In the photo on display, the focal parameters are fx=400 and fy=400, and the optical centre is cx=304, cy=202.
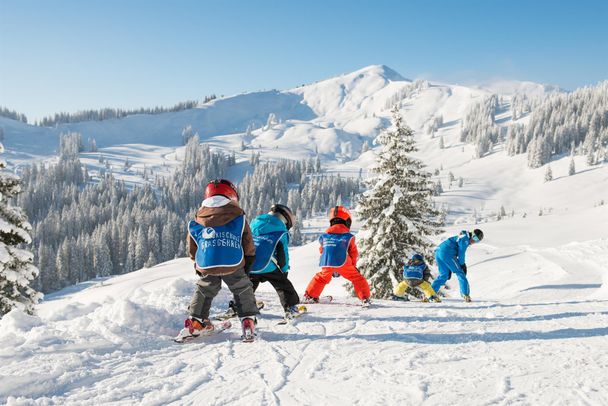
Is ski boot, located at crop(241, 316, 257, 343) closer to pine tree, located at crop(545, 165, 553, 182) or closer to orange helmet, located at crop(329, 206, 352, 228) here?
orange helmet, located at crop(329, 206, 352, 228)

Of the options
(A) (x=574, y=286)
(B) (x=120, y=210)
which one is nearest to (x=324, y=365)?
(A) (x=574, y=286)

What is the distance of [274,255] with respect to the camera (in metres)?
6.92

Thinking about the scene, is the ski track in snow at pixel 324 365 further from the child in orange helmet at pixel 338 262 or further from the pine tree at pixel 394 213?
the pine tree at pixel 394 213

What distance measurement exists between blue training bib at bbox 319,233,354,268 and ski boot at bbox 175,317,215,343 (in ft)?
Result: 10.4

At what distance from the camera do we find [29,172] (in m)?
166

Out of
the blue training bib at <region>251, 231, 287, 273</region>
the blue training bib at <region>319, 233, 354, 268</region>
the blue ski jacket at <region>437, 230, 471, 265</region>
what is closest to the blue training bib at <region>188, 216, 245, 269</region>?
the blue training bib at <region>251, 231, 287, 273</region>

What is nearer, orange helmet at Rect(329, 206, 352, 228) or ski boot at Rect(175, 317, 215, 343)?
ski boot at Rect(175, 317, 215, 343)

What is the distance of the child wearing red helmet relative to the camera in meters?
5.26

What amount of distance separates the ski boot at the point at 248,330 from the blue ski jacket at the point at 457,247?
703 cm

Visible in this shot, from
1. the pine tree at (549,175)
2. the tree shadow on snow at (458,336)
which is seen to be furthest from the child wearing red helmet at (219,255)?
the pine tree at (549,175)

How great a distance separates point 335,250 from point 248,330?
3255 millimetres

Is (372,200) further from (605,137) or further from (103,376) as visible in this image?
(605,137)

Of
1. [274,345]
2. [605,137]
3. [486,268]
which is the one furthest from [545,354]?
[605,137]

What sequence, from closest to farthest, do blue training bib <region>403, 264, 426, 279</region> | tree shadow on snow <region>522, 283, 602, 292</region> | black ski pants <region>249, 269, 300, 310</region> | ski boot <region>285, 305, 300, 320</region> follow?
ski boot <region>285, 305, 300, 320</region>
black ski pants <region>249, 269, 300, 310</region>
blue training bib <region>403, 264, 426, 279</region>
tree shadow on snow <region>522, 283, 602, 292</region>
